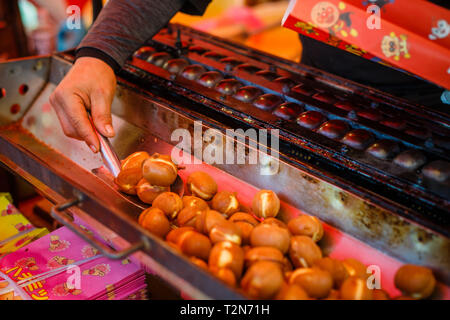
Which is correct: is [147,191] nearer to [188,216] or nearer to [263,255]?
[188,216]

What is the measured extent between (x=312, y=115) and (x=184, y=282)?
831 millimetres

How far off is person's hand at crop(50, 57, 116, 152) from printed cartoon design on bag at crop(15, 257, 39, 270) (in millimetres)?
435

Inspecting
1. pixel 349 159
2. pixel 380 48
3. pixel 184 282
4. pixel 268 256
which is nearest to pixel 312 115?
pixel 349 159

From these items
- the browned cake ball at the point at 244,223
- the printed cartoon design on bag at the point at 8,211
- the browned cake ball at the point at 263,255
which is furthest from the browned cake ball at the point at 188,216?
the printed cartoon design on bag at the point at 8,211

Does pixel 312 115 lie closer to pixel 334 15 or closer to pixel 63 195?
pixel 334 15

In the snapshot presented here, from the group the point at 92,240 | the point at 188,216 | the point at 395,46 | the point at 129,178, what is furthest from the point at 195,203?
the point at 395,46

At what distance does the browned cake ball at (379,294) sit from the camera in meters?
1.00

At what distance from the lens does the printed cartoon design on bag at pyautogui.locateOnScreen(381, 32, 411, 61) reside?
0.91 meters

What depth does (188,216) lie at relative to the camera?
1.22 meters

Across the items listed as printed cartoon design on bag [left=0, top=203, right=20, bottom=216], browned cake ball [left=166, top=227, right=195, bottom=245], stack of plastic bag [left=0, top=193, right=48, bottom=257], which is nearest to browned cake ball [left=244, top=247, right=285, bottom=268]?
browned cake ball [left=166, top=227, right=195, bottom=245]

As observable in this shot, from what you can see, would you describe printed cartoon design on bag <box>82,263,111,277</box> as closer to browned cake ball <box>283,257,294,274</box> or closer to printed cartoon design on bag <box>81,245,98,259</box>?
printed cartoon design on bag <box>81,245,98,259</box>

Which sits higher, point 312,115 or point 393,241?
point 312,115

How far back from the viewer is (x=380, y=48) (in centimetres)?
93
